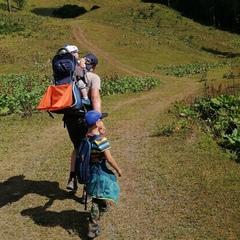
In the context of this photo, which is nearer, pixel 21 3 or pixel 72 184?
pixel 72 184

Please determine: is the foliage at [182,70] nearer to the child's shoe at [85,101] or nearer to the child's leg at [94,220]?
the child's shoe at [85,101]

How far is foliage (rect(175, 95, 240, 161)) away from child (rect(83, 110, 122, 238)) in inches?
164

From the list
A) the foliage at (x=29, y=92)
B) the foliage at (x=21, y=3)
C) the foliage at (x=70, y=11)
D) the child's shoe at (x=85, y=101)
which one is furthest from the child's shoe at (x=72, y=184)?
the foliage at (x=21, y=3)

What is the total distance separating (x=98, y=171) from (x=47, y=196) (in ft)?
6.97

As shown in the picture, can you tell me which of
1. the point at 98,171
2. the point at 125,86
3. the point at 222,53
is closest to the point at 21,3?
the point at 222,53

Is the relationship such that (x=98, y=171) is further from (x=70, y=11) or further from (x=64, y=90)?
(x=70, y=11)

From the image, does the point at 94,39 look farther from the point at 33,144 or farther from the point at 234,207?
the point at 234,207

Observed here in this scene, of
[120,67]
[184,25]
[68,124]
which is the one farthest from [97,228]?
[184,25]

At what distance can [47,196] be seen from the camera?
279 inches

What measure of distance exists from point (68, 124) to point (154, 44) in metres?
38.0

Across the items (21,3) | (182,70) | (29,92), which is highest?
(29,92)

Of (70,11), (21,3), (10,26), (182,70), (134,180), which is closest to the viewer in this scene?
(134,180)

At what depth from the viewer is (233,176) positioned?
7219mm

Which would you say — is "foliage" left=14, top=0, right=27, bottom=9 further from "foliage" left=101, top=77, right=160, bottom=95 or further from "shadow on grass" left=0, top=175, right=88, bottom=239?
"shadow on grass" left=0, top=175, right=88, bottom=239
